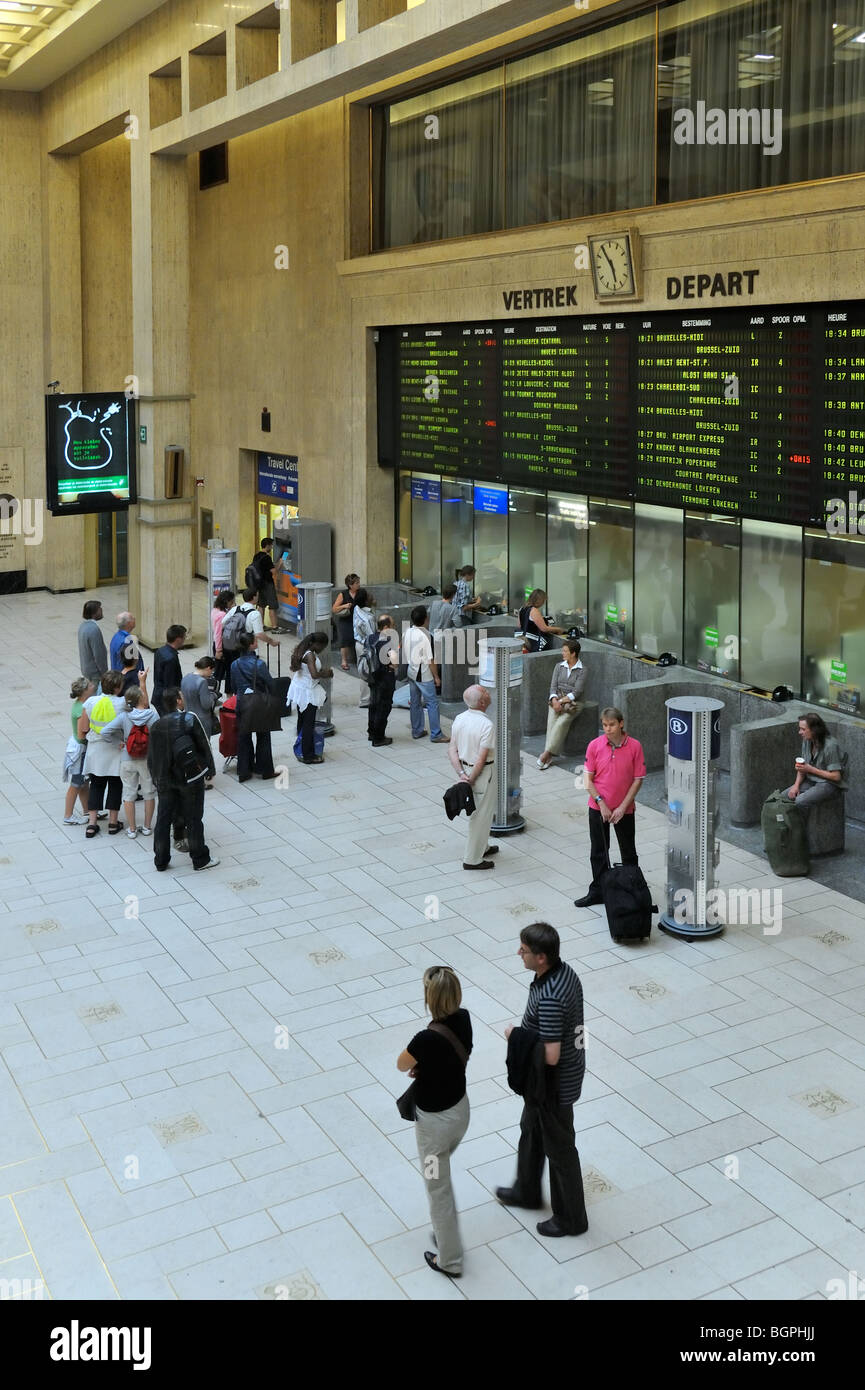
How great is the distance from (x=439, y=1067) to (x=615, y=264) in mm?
9803

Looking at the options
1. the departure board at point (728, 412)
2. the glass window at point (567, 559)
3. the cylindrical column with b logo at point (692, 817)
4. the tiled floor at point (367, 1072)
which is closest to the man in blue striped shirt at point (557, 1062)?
the tiled floor at point (367, 1072)

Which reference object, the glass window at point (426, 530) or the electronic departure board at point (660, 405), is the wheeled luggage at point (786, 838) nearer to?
the electronic departure board at point (660, 405)

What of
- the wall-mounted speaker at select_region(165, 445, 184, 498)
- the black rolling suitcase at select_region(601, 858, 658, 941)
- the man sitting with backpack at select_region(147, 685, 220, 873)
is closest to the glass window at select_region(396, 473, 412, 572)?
the wall-mounted speaker at select_region(165, 445, 184, 498)

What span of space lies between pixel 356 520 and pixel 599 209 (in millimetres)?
6189

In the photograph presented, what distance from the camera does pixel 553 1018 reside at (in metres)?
6.07

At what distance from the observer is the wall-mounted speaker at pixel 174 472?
2005cm

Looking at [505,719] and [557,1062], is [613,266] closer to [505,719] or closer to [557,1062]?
[505,719]

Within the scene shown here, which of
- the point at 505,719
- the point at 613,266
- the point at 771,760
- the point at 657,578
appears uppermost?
the point at 613,266

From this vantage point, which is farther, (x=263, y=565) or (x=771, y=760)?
(x=263, y=565)

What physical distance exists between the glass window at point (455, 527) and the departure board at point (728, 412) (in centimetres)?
399

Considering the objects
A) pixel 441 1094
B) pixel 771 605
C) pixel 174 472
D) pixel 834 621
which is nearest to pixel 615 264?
pixel 771 605

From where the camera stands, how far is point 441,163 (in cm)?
1727

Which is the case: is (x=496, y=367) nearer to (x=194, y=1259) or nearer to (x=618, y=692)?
(x=618, y=692)

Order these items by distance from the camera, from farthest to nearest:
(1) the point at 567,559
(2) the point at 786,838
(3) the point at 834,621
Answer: (1) the point at 567,559 → (3) the point at 834,621 → (2) the point at 786,838
